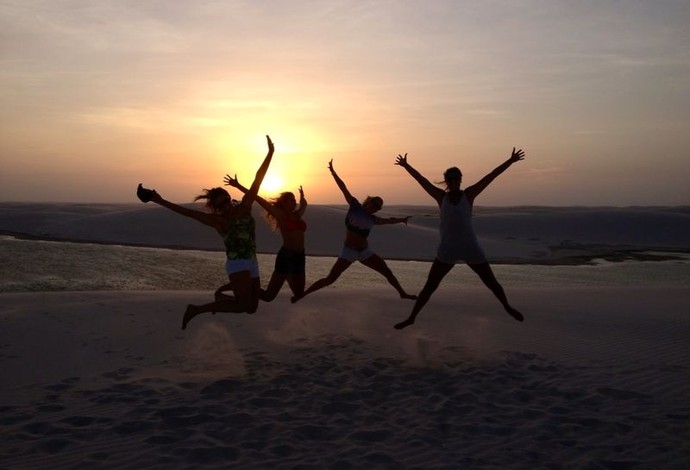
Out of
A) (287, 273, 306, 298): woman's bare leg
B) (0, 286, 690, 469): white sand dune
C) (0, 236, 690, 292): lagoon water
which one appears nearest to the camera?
(0, 286, 690, 469): white sand dune

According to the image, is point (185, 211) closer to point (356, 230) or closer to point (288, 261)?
point (288, 261)

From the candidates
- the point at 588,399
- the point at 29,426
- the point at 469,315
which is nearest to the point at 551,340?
the point at 469,315

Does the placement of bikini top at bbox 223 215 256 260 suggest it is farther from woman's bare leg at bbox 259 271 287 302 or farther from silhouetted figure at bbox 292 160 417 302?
silhouetted figure at bbox 292 160 417 302

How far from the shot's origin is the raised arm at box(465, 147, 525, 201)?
23.9 feet

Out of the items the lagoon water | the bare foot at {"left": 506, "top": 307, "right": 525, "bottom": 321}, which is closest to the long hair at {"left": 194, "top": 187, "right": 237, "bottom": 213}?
the bare foot at {"left": 506, "top": 307, "right": 525, "bottom": 321}

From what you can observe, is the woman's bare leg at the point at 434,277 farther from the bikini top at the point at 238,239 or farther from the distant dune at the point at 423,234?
the distant dune at the point at 423,234

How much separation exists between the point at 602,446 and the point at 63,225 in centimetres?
3570

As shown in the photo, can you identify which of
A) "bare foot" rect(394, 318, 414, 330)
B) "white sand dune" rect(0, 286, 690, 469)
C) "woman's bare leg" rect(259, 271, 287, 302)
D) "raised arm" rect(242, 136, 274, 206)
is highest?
"raised arm" rect(242, 136, 274, 206)

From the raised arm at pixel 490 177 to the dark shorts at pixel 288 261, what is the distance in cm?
283

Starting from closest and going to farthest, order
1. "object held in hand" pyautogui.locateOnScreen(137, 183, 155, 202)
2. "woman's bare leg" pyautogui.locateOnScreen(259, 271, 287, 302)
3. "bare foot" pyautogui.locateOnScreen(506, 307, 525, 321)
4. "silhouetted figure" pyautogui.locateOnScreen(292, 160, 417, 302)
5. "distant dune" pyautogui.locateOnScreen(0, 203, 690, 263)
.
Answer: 1. "object held in hand" pyautogui.locateOnScreen(137, 183, 155, 202)
2. "bare foot" pyautogui.locateOnScreen(506, 307, 525, 321)
3. "woman's bare leg" pyautogui.locateOnScreen(259, 271, 287, 302)
4. "silhouetted figure" pyautogui.locateOnScreen(292, 160, 417, 302)
5. "distant dune" pyautogui.locateOnScreen(0, 203, 690, 263)

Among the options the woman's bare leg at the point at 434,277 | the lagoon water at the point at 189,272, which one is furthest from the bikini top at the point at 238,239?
the lagoon water at the point at 189,272

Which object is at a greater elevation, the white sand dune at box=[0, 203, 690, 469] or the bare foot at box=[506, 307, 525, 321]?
the bare foot at box=[506, 307, 525, 321]

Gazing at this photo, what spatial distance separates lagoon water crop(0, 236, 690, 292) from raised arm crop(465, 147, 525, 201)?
19.9 feet

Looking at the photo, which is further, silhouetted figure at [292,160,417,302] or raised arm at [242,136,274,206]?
silhouetted figure at [292,160,417,302]
